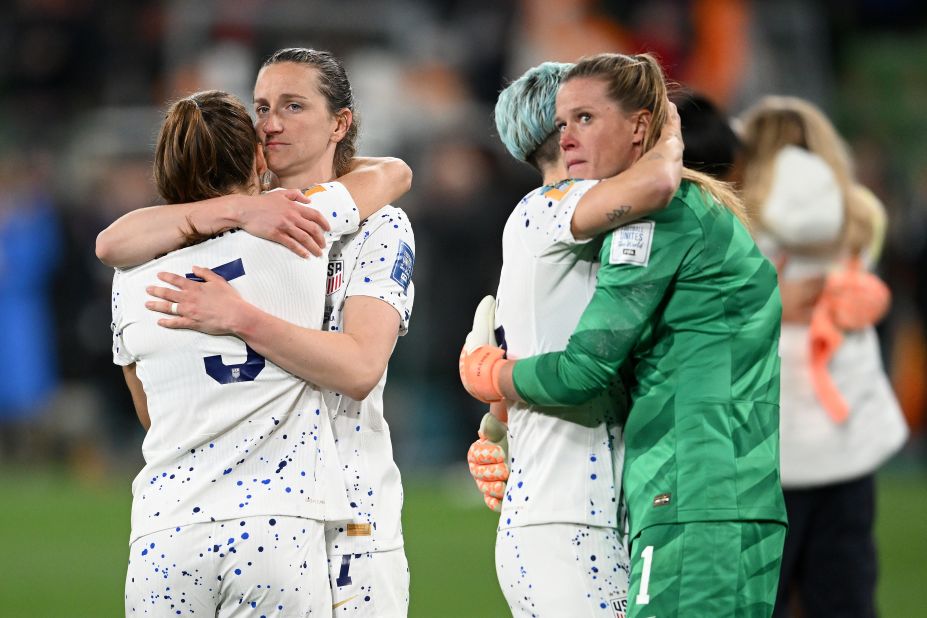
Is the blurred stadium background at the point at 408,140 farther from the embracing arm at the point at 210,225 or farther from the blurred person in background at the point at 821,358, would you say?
the embracing arm at the point at 210,225

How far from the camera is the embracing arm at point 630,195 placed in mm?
3391

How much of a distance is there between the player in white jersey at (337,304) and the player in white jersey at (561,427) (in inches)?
13.9

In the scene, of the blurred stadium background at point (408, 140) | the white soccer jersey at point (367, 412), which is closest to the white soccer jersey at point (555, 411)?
the white soccer jersey at point (367, 412)

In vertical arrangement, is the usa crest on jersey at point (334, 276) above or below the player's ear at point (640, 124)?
below

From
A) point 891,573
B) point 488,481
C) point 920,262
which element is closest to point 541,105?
point 488,481

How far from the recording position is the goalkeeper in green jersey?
11.1 feet

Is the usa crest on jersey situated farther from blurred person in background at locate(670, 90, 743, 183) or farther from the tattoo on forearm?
blurred person in background at locate(670, 90, 743, 183)

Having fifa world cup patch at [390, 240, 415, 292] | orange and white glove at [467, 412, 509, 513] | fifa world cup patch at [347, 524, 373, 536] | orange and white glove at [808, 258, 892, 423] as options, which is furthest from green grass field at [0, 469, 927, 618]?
fifa world cup patch at [390, 240, 415, 292]

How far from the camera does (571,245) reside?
3561mm

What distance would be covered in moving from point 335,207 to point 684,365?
3.44 ft

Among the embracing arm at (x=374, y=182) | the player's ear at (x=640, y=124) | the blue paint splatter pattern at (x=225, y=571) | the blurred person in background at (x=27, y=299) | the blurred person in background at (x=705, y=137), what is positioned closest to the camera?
the blue paint splatter pattern at (x=225, y=571)

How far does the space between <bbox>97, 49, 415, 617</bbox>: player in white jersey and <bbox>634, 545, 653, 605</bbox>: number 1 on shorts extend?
2.51ft

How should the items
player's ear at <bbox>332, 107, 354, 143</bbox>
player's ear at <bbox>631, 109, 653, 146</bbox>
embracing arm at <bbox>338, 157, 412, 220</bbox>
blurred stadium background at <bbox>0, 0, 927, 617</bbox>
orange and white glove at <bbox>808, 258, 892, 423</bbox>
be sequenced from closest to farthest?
player's ear at <bbox>631, 109, 653, 146</bbox> < embracing arm at <bbox>338, 157, 412, 220</bbox> < player's ear at <bbox>332, 107, 354, 143</bbox> < orange and white glove at <bbox>808, 258, 892, 423</bbox> < blurred stadium background at <bbox>0, 0, 927, 617</bbox>

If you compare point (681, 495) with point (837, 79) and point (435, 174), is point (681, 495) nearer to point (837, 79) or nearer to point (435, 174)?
point (435, 174)
